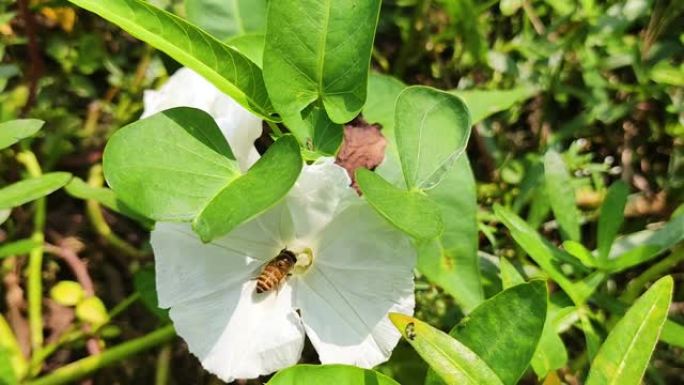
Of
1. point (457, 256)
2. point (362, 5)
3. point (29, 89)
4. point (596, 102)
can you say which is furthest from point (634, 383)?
point (29, 89)

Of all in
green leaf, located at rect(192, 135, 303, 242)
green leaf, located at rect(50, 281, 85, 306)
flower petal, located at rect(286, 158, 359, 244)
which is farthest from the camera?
green leaf, located at rect(50, 281, 85, 306)

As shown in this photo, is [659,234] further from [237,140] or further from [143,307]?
[143,307]

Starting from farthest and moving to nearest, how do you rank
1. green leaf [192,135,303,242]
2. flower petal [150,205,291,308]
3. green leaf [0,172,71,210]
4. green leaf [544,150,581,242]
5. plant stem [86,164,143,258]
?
plant stem [86,164,143,258]
green leaf [544,150,581,242]
green leaf [0,172,71,210]
flower petal [150,205,291,308]
green leaf [192,135,303,242]

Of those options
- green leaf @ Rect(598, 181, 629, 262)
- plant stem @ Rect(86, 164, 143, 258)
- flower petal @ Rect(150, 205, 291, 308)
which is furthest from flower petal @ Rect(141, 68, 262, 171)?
green leaf @ Rect(598, 181, 629, 262)

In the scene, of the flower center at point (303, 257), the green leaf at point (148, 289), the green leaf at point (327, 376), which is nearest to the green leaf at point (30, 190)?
the green leaf at point (148, 289)

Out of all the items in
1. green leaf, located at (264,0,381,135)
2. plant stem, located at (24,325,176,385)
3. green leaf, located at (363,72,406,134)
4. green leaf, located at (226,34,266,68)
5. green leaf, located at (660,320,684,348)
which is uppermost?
green leaf, located at (264,0,381,135)

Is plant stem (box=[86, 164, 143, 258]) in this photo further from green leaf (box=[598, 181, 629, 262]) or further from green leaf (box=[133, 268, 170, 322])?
green leaf (box=[598, 181, 629, 262])

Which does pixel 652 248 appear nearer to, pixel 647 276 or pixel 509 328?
pixel 647 276
